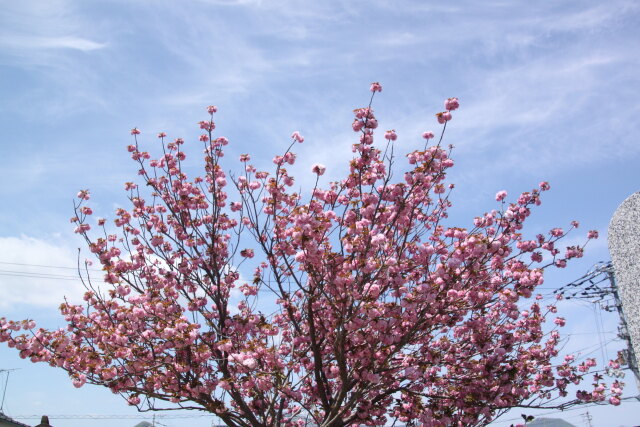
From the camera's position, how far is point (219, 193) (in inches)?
344

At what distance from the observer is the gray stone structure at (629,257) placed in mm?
7340

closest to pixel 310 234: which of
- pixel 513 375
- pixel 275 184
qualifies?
pixel 275 184

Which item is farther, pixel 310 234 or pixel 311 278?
pixel 311 278

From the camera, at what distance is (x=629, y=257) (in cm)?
758

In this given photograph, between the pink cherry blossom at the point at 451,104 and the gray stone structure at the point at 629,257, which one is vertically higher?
the pink cherry blossom at the point at 451,104

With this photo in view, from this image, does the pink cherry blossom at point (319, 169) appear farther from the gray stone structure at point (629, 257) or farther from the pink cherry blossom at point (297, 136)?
the gray stone structure at point (629, 257)

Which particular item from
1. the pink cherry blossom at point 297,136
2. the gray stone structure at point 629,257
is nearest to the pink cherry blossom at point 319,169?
the pink cherry blossom at point 297,136

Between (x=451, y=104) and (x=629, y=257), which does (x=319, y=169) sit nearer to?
(x=451, y=104)

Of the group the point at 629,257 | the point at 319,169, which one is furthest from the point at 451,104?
the point at 629,257

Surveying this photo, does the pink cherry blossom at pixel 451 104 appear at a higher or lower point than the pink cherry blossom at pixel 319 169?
higher

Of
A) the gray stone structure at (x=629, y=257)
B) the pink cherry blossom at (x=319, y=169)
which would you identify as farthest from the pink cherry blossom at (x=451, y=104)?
the gray stone structure at (x=629, y=257)

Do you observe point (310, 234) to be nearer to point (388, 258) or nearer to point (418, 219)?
point (388, 258)

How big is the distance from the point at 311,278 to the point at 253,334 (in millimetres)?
1787

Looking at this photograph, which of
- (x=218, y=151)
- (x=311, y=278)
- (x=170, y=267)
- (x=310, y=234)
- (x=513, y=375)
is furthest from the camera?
(x=218, y=151)
